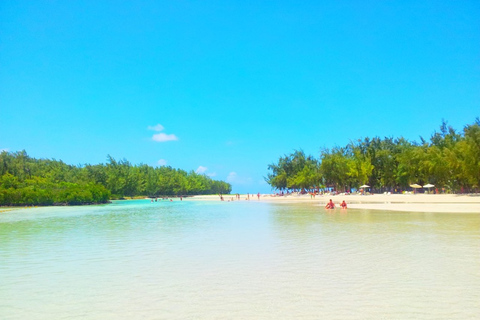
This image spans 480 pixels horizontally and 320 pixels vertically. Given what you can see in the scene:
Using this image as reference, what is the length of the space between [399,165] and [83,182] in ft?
211

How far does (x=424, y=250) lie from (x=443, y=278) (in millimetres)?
3599

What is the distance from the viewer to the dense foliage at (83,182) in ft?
198

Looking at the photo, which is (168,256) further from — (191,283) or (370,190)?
(370,190)

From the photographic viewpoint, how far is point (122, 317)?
19.2 ft

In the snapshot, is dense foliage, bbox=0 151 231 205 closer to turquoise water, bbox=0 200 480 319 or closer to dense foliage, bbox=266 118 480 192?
→ dense foliage, bbox=266 118 480 192

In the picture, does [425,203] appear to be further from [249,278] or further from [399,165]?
[249,278]

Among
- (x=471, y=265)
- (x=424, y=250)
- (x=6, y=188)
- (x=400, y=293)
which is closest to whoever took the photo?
(x=400, y=293)

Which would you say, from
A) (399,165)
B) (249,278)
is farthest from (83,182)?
(249,278)

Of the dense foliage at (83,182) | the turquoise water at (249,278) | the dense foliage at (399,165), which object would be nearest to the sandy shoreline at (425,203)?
the dense foliage at (399,165)

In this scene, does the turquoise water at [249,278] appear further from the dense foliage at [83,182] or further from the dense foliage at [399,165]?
the dense foliage at [83,182]

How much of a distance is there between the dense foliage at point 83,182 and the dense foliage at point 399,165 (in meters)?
43.2

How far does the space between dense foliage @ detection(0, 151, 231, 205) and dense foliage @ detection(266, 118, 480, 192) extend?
142 feet

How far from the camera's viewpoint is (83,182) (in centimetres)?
8031

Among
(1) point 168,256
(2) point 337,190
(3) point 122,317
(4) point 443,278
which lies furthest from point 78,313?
(2) point 337,190
